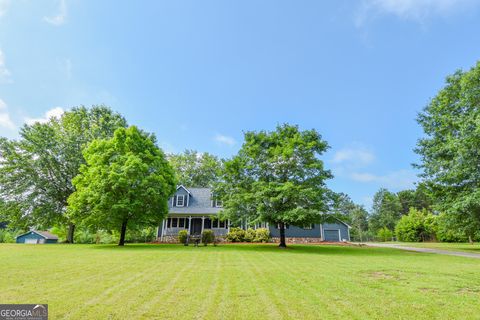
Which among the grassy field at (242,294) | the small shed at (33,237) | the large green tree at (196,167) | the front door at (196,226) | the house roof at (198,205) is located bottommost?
the small shed at (33,237)

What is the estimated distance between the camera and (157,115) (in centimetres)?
2567

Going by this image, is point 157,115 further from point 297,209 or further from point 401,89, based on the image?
point 401,89

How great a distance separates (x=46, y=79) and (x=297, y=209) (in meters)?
20.2

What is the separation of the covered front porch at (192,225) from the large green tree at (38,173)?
32.3 feet

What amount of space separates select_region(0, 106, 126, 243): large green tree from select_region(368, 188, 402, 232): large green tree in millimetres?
63353

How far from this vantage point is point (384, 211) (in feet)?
210

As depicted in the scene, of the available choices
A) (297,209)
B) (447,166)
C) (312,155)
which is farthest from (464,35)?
(297,209)

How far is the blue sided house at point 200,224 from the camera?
91.2ft

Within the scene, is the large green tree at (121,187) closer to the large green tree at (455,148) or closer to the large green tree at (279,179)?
the large green tree at (279,179)

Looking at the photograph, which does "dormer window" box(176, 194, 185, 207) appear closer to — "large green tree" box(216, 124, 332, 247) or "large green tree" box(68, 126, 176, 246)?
"large green tree" box(68, 126, 176, 246)

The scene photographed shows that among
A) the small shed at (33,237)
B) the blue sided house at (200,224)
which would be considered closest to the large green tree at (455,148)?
the blue sided house at (200,224)

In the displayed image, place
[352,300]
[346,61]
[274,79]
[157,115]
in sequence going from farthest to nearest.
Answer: [157,115], [274,79], [346,61], [352,300]

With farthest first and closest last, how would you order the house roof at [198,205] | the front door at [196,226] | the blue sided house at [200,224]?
the front door at [196,226], the house roof at [198,205], the blue sided house at [200,224]

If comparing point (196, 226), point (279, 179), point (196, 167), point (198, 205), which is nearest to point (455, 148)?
point (279, 179)
